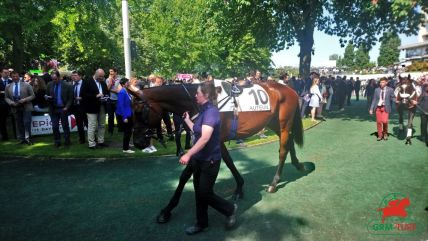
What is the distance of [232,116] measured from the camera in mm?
5617

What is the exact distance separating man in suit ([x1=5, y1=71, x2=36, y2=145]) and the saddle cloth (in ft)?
24.5

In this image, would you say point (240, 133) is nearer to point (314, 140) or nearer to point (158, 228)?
point (158, 228)

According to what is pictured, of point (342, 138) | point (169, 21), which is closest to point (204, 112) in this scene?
point (342, 138)

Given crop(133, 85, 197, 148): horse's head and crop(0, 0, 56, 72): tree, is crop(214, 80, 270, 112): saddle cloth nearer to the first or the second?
crop(133, 85, 197, 148): horse's head

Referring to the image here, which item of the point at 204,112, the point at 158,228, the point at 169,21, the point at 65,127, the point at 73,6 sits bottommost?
the point at 158,228

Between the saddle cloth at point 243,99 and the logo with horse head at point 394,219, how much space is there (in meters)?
2.48

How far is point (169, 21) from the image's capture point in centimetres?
3753

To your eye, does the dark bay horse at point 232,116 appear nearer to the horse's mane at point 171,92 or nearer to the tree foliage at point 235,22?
the horse's mane at point 171,92

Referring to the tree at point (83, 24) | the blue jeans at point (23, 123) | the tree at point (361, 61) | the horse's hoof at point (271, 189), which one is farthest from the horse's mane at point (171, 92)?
the tree at point (361, 61)

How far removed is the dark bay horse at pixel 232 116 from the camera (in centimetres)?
498

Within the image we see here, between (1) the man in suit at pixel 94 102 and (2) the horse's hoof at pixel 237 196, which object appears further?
(1) the man in suit at pixel 94 102

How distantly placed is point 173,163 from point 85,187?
7.23ft

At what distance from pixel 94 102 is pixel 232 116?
17.7ft

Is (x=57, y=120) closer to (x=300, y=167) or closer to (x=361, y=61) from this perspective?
(x=300, y=167)
